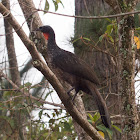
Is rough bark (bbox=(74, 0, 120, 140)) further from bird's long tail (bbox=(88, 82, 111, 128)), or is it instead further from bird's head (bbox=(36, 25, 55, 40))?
bird's long tail (bbox=(88, 82, 111, 128))

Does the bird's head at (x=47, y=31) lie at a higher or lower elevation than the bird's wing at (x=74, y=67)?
higher

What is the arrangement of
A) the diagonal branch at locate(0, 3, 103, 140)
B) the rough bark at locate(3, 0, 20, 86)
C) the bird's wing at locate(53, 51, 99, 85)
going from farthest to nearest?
1. the rough bark at locate(3, 0, 20, 86)
2. the bird's wing at locate(53, 51, 99, 85)
3. the diagonal branch at locate(0, 3, 103, 140)

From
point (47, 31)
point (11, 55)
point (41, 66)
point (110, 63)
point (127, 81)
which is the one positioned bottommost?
point (127, 81)

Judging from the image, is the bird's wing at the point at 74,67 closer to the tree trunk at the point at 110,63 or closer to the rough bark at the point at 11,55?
the tree trunk at the point at 110,63

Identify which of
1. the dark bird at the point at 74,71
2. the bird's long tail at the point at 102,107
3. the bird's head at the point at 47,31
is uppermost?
the bird's head at the point at 47,31

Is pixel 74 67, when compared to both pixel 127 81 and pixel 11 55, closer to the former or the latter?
pixel 127 81

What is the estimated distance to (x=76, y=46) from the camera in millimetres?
4117

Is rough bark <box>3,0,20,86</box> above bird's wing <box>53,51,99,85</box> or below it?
above

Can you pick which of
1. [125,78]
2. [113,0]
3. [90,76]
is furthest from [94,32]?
[125,78]

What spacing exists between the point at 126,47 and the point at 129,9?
1.02 feet

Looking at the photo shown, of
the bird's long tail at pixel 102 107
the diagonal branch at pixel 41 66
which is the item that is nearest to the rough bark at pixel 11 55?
the bird's long tail at pixel 102 107

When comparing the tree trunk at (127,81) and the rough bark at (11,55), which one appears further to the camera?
the rough bark at (11,55)

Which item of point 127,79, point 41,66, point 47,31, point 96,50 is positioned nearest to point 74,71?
point 47,31

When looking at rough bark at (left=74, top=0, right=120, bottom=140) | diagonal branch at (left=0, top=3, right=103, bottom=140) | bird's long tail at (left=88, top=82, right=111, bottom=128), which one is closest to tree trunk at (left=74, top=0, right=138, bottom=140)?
rough bark at (left=74, top=0, right=120, bottom=140)
